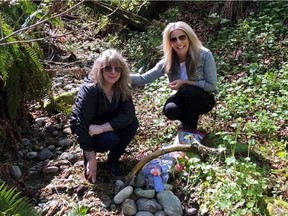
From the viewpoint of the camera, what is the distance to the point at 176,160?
366cm

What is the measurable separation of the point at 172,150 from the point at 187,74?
0.87 metres

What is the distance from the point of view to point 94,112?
362 cm

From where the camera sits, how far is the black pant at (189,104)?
12.9ft

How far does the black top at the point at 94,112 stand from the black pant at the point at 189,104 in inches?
19.1

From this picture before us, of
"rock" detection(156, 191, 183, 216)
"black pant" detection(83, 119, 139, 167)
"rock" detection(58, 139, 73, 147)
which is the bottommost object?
"rock" detection(156, 191, 183, 216)

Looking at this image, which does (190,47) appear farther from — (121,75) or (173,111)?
(121,75)

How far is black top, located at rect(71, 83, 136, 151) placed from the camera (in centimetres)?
356

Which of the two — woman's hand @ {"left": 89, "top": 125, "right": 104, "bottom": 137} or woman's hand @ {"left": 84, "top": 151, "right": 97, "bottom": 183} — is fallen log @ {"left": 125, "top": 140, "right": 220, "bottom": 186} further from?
woman's hand @ {"left": 89, "top": 125, "right": 104, "bottom": 137}

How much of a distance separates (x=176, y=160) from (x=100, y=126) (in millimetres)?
729

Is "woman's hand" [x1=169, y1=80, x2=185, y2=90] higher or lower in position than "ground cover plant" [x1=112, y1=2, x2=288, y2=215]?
higher

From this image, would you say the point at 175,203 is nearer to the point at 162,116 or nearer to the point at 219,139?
the point at 219,139

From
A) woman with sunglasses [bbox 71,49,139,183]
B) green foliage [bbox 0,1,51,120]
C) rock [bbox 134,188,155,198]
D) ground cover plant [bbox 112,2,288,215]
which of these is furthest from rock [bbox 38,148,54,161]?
rock [bbox 134,188,155,198]

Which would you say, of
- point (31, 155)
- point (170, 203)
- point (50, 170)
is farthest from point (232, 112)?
point (31, 155)

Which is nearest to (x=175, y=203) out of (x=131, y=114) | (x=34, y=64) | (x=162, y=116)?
(x=131, y=114)
